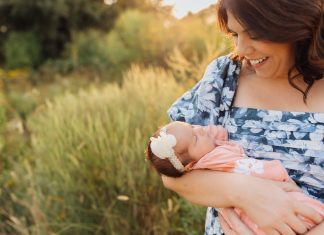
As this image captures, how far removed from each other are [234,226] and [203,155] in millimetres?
262

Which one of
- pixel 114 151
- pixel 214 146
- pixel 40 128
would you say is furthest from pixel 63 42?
pixel 214 146

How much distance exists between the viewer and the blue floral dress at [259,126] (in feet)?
5.65

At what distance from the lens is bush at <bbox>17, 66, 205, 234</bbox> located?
11.3 ft

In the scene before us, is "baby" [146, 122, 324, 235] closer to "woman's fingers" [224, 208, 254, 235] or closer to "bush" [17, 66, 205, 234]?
"woman's fingers" [224, 208, 254, 235]

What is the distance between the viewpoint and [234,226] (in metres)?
1.78

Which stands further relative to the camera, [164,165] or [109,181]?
[109,181]

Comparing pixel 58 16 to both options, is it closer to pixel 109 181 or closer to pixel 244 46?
pixel 109 181

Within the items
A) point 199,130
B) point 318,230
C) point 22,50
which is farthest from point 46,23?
point 318,230

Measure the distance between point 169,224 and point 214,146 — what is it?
64.5 inches

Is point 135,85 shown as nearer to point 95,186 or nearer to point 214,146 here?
point 95,186

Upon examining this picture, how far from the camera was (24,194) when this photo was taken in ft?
13.2

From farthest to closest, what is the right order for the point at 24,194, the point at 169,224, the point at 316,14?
the point at 24,194 < the point at 169,224 < the point at 316,14

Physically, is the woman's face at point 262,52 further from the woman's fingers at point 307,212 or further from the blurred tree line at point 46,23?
the blurred tree line at point 46,23

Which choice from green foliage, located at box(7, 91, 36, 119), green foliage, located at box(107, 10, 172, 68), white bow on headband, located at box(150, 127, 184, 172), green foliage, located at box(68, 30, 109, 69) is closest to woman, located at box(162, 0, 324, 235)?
white bow on headband, located at box(150, 127, 184, 172)
